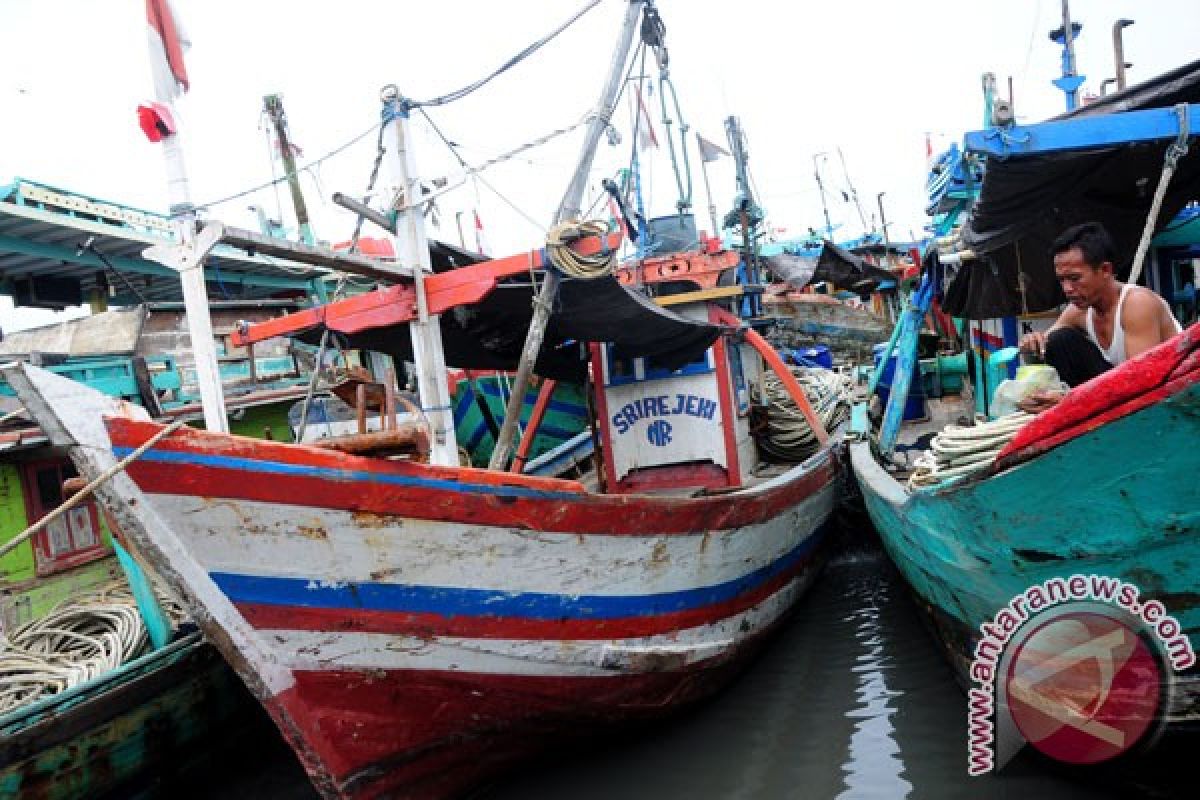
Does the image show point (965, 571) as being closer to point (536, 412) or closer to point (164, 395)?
point (536, 412)

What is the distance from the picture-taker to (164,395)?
8.09 meters

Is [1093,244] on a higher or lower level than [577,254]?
lower

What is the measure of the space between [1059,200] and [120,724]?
20.6ft

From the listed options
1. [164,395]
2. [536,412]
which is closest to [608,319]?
[536,412]

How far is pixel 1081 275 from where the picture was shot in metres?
2.88

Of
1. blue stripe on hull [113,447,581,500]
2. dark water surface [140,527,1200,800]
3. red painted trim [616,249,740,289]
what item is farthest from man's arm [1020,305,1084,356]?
red painted trim [616,249,740,289]

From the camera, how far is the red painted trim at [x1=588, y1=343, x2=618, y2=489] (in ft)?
23.1

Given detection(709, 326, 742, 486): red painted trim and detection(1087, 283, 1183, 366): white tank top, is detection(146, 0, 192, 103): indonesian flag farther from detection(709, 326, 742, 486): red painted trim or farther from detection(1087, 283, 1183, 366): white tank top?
detection(709, 326, 742, 486): red painted trim

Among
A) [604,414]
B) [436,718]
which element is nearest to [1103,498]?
[436,718]

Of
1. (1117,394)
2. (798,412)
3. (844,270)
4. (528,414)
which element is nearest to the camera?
(1117,394)

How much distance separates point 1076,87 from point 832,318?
16278 mm

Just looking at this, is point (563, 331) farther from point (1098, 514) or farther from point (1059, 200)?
point (1098, 514)

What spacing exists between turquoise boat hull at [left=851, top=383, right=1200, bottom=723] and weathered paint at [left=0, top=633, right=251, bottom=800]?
446cm

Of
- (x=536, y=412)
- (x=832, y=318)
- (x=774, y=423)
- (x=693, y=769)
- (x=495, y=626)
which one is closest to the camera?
(x=495, y=626)
